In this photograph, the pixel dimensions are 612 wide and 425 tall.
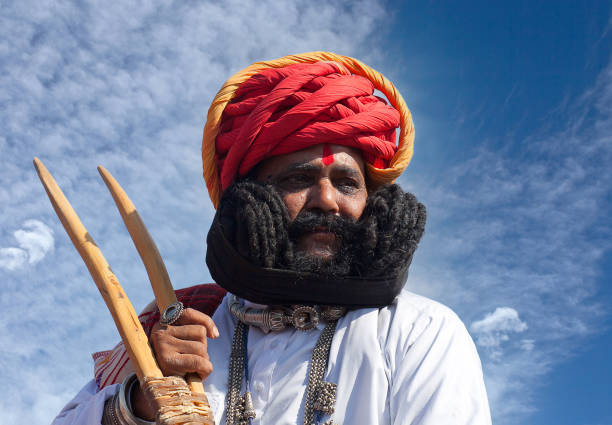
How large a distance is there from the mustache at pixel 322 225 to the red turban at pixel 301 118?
0.48 m

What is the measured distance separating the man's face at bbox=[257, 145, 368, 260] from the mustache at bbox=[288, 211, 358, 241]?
3 cm

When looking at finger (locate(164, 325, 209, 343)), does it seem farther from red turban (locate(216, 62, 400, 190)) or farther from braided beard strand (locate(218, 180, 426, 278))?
red turban (locate(216, 62, 400, 190))

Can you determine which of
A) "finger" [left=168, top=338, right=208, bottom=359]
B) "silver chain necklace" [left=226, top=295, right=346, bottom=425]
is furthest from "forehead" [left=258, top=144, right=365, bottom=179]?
"finger" [left=168, top=338, right=208, bottom=359]

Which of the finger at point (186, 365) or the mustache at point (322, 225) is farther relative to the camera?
the mustache at point (322, 225)

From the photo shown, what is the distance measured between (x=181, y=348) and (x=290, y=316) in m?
0.56

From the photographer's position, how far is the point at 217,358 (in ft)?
9.74

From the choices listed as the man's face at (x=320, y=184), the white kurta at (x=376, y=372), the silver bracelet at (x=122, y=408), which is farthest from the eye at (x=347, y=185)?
the silver bracelet at (x=122, y=408)

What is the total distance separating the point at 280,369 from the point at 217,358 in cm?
37

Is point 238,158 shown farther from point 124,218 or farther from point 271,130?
point 124,218

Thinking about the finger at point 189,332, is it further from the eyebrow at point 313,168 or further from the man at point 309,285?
the eyebrow at point 313,168

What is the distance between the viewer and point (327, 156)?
3.38 m

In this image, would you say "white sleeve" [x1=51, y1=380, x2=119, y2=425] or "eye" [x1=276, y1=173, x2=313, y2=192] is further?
"eye" [x1=276, y1=173, x2=313, y2=192]

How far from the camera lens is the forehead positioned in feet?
11.0

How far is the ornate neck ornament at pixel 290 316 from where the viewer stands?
2.90m
